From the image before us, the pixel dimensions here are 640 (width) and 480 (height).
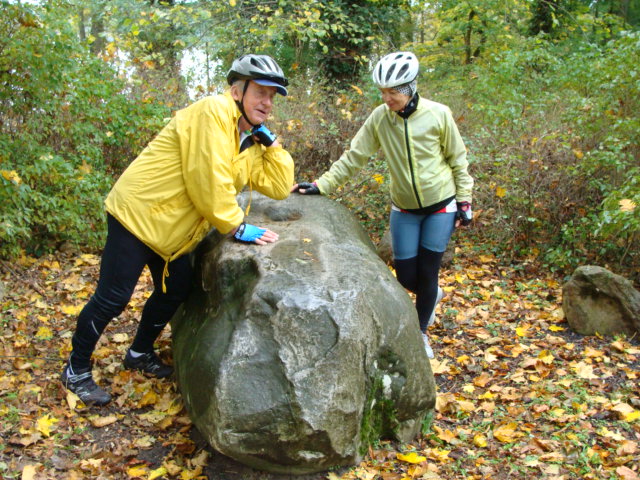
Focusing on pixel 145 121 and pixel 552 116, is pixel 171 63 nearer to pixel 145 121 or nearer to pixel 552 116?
pixel 145 121

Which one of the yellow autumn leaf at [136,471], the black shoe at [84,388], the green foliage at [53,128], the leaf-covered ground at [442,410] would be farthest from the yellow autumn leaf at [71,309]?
the yellow autumn leaf at [136,471]

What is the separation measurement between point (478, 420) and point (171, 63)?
11399 mm

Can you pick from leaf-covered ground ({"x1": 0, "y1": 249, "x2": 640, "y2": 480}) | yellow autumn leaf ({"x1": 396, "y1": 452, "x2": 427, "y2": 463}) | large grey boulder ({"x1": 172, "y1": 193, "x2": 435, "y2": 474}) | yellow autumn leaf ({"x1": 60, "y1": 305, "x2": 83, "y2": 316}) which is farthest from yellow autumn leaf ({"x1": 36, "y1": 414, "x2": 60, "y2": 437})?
yellow autumn leaf ({"x1": 396, "y1": 452, "x2": 427, "y2": 463})

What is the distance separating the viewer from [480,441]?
3.68 m

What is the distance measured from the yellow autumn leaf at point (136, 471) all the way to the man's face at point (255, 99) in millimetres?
2258

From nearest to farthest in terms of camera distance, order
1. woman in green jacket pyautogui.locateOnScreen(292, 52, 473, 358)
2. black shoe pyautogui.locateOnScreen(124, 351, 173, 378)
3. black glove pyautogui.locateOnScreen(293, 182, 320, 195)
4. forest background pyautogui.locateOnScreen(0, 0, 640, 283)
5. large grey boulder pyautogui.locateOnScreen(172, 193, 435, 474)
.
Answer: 1. large grey boulder pyautogui.locateOnScreen(172, 193, 435, 474)
2. woman in green jacket pyautogui.locateOnScreen(292, 52, 473, 358)
3. black shoe pyautogui.locateOnScreen(124, 351, 173, 378)
4. black glove pyautogui.locateOnScreen(293, 182, 320, 195)
5. forest background pyautogui.locateOnScreen(0, 0, 640, 283)

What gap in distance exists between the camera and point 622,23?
1340 cm

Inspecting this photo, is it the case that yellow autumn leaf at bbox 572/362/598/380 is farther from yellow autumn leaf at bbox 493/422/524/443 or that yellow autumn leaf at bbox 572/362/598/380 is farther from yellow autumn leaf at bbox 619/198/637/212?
yellow autumn leaf at bbox 619/198/637/212

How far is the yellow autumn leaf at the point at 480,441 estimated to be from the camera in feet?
12.0

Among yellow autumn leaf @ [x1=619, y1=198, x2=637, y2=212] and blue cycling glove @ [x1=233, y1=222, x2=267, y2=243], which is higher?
yellow autumn leaf @ [x1=619, y1=198, x2=637, y2=212]

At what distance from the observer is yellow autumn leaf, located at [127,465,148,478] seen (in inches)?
127

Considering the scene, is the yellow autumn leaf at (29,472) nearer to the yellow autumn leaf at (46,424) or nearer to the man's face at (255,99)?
the yellow autumn leaf at (46,424)

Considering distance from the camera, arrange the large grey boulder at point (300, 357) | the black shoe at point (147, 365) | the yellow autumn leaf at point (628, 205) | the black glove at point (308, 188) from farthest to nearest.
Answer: the yellow autumn leaf at point (628, 205), the black glove at point (308, 188), the black shoe at point (147, 365), the large grey boulder at point (300, 357)

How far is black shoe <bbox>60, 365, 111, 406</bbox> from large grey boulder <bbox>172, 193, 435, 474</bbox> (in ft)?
2.13
